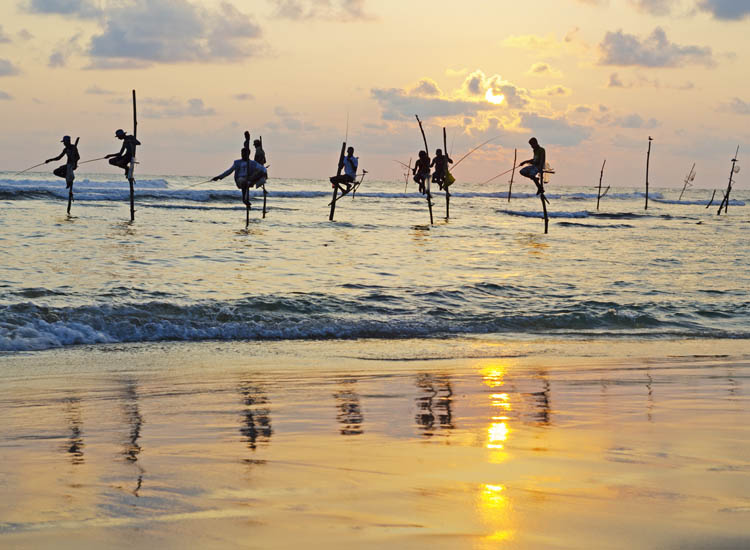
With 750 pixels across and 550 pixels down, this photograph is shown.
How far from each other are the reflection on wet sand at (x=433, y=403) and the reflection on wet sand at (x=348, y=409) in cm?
39

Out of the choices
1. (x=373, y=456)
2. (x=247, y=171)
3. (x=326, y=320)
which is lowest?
(x=326, y=320)

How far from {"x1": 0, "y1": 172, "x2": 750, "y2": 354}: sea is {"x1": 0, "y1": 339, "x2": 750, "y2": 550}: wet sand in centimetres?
265

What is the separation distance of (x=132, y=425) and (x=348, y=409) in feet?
4.66

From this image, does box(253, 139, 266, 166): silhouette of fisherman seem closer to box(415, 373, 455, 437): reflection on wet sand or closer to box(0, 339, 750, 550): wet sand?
box(0, 339, 750, 550): wet sand

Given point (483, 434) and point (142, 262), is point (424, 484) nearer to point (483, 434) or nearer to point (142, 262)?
point (483, 434)

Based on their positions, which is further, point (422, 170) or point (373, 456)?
point (422, 170)

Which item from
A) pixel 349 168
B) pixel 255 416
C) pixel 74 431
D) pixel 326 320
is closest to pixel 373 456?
pixel 255 416

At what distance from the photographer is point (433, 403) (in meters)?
6.12

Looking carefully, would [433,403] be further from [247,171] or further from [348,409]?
[247,171]

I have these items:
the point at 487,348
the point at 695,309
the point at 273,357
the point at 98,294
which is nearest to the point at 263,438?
the point at 273,357

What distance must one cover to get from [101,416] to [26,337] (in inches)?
174

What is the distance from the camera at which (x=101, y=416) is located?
18.2 ft

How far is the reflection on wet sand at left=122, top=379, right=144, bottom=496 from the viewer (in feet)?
14.1

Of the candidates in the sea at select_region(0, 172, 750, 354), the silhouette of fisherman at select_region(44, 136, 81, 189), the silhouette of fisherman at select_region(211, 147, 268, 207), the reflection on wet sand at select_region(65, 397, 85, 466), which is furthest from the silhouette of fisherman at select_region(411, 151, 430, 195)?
the reflection on wet sand at select_region(65, 397, 85, 466)
